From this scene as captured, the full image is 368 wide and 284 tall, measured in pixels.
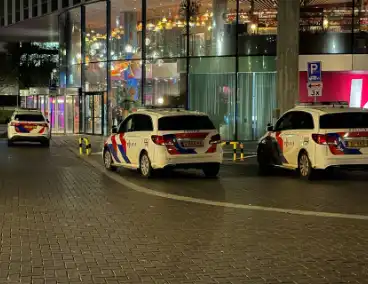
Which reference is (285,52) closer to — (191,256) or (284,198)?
(284,198)

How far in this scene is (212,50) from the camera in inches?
1201

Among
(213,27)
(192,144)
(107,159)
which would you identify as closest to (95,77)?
(213,27)

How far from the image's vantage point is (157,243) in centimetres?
815

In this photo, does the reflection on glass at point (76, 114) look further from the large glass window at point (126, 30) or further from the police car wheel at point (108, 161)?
the police car wheel at point (108, 161)

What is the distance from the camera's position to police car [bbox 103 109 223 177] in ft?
49.9

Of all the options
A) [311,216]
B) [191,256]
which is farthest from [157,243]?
[311,216]

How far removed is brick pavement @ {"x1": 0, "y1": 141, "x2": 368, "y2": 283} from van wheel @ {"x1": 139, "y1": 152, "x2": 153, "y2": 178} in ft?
9.37

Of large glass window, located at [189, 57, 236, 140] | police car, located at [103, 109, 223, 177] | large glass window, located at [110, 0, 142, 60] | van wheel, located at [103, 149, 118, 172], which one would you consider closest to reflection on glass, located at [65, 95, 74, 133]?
large glass window, located at [110, 0, 142, 60]

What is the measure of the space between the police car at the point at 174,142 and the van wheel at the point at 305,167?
1.81 m

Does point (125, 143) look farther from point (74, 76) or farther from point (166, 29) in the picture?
point (74, 76)

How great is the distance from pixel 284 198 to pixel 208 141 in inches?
145

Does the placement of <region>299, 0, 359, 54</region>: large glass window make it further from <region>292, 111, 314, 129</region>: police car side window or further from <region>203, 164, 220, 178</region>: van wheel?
A: <region>203, 164, 220, 178</region>: van wheel

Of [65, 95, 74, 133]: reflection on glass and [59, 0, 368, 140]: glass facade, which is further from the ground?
[59, 0, 368, 140]: glass facade

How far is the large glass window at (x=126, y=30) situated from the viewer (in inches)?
1319
